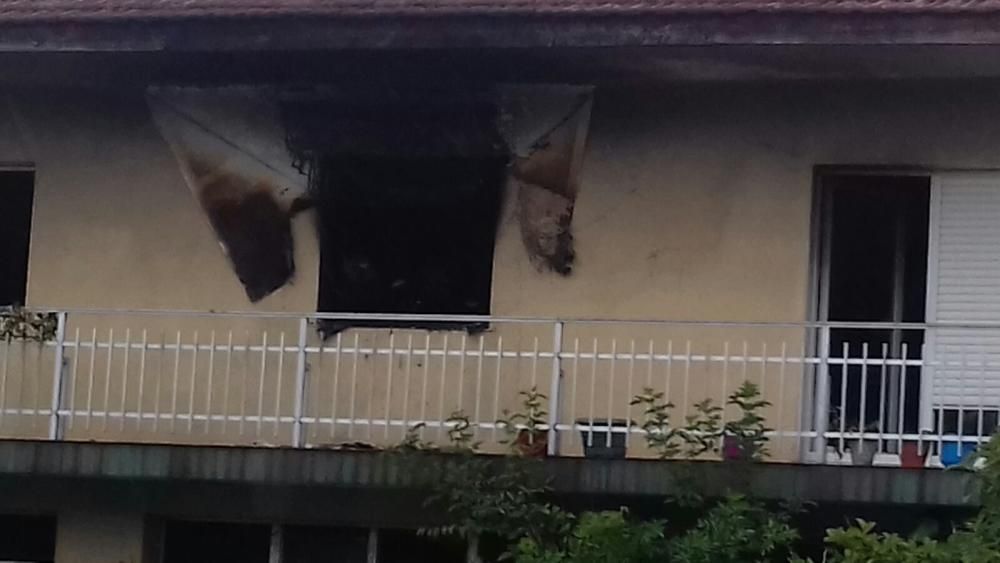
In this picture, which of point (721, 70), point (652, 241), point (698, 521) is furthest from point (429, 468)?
point (721, 70)

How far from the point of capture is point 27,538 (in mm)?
12836

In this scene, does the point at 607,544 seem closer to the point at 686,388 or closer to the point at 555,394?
the point at 555,394

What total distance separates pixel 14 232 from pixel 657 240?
479cm

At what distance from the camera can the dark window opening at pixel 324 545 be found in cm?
1243

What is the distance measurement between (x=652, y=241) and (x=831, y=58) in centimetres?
175

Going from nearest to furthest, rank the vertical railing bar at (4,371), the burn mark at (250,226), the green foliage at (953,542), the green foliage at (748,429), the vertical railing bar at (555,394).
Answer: the green foliage at (953,542) → the green foliage at (748,429) → the vertical railing bar at (555,394) → the vertical railing bar at (4,371) → the burn mark at (250,226)

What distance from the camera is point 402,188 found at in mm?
13039

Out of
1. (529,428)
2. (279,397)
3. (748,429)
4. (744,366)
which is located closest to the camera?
(748,429)

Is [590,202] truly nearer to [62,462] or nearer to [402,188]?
[402,188]

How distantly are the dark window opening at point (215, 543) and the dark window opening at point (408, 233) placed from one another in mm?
1513

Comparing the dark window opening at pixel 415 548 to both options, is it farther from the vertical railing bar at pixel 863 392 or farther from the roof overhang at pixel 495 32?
the roof overhang at pixel 495 32

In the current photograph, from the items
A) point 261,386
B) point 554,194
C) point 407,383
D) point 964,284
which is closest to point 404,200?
point 554,194

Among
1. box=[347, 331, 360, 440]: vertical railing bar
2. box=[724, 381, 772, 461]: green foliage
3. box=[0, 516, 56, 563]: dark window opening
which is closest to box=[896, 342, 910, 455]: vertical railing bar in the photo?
box=[724, 381, 772, 461]: green foliage

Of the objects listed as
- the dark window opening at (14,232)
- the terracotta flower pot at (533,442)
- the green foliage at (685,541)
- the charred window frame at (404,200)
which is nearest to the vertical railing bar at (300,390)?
the charred window frame at (404,200)
